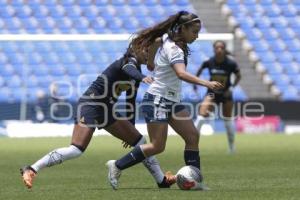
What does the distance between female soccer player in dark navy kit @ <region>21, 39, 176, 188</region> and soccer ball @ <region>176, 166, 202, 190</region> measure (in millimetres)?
485

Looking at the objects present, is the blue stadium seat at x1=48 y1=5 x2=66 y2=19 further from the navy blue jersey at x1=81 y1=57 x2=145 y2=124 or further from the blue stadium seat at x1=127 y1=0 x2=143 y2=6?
the navy blue jersey at x1=81 y1=57 x2=145 y2=124

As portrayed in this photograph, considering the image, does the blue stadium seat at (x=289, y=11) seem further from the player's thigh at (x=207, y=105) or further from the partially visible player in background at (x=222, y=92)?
the player's thigh at (x=207, y=105)

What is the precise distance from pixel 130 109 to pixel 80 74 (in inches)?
704

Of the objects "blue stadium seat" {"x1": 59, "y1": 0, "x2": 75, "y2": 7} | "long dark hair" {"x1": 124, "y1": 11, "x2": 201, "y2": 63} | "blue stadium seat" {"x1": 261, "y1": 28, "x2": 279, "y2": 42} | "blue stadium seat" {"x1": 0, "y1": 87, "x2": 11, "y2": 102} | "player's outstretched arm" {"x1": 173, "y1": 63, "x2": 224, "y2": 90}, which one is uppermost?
"long dark hair" {"x1": 124, "y1": 11, "x2": 201, "y2": 63}

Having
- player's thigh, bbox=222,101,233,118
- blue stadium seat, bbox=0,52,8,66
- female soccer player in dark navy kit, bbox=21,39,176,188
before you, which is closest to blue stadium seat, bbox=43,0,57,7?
blue stadium seat, bbox=0,52,8,66

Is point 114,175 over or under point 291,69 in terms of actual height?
over

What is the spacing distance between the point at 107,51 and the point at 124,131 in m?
17.6

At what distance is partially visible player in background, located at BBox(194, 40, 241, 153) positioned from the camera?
18031 millimetres

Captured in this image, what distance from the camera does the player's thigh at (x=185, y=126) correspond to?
9227 millimetres

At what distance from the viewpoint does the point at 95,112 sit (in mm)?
9859

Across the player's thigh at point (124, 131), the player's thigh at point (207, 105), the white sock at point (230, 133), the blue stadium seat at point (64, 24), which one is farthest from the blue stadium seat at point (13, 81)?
the player's thigh at point (124, 131)

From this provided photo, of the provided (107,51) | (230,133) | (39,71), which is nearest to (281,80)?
(107,51)

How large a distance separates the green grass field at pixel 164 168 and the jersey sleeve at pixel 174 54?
1413 mm

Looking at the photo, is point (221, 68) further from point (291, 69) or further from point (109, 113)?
point (291, 69)
